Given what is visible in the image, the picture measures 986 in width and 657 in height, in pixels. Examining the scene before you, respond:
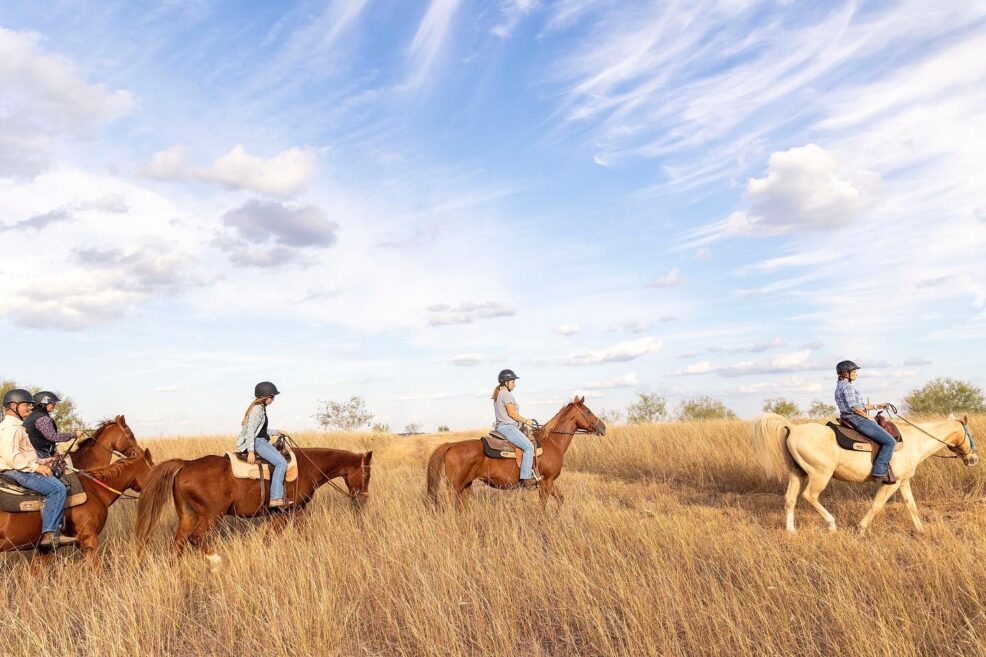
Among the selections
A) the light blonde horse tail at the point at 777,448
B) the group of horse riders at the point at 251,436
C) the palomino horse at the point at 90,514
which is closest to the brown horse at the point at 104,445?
the group of horse riders at the point at 251,436

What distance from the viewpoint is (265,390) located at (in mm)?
7812

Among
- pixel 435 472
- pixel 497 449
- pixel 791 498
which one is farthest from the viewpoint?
pixel 497 449

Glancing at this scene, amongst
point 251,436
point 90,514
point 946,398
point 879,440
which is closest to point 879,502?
point 879,440

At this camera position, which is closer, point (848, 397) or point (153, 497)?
point (153, 497)

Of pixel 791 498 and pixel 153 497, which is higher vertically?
pixel 153 497

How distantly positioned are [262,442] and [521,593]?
4282 mm

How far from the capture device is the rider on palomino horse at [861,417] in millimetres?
8602

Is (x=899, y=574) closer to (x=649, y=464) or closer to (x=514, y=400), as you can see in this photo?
(x=514, y=400)

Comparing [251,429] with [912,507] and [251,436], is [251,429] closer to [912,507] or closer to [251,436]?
[251,436]

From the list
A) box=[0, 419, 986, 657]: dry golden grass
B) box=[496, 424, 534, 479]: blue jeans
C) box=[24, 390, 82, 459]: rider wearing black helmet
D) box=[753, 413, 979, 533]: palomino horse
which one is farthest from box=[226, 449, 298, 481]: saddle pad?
box=[753, 413, 979, 533]: palomino horse

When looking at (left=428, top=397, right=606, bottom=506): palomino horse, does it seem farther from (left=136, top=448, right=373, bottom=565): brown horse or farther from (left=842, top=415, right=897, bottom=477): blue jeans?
(left=842, top=415, right=897, bottom=477): blue jeans

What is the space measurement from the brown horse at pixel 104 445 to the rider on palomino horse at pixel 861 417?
34.4 ft

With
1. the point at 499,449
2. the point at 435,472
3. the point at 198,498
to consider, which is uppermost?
the point at 499,449

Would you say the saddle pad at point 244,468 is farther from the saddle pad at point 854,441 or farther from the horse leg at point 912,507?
the horse leg at point 912,507
